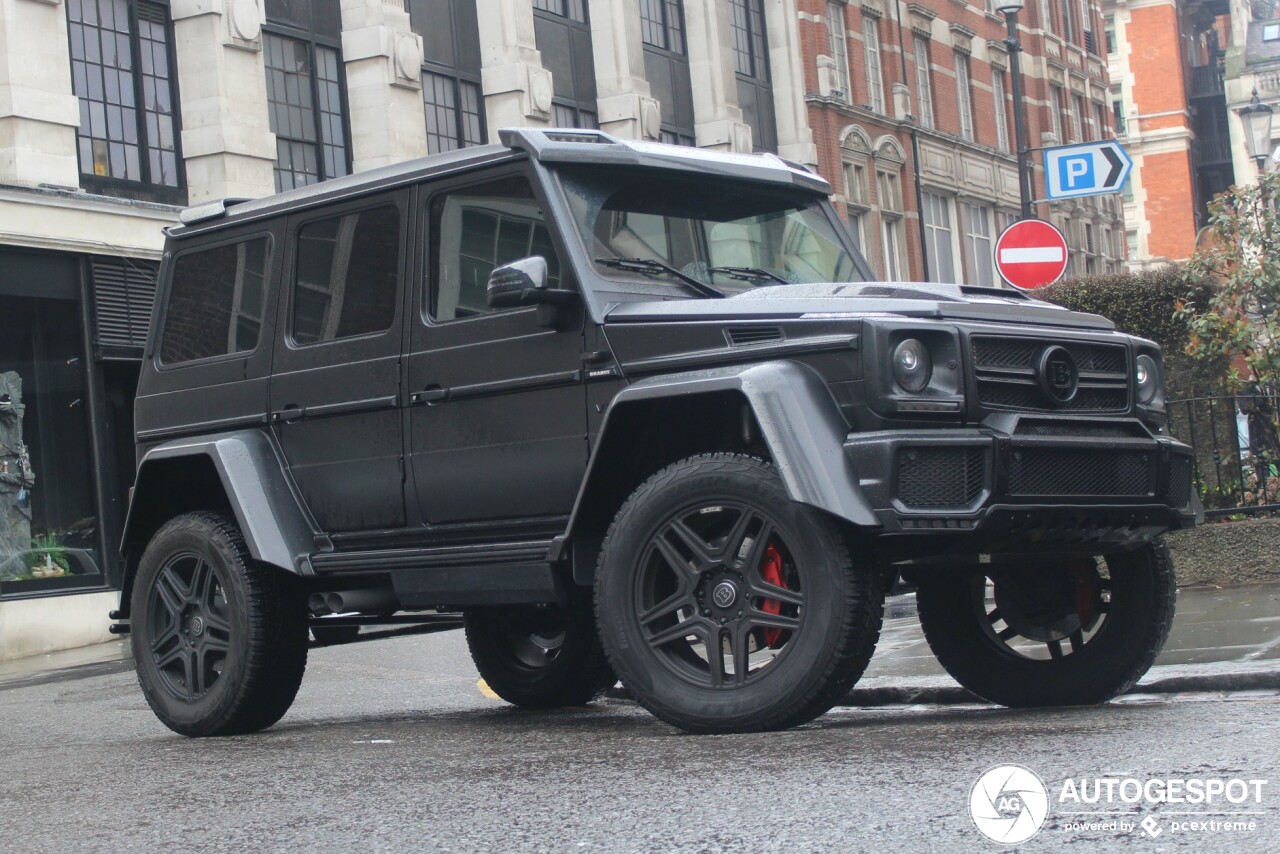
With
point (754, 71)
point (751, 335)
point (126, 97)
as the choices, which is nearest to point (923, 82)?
point (754, 71)

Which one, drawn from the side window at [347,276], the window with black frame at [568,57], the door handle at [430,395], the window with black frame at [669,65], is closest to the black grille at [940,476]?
the door handle at [430,395]

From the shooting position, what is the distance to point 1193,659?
337 inches

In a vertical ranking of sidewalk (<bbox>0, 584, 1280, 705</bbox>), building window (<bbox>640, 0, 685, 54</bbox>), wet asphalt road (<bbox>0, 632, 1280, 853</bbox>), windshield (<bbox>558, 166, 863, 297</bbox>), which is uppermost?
building window (<bbox>640, 0, 685, 54</bbox>)

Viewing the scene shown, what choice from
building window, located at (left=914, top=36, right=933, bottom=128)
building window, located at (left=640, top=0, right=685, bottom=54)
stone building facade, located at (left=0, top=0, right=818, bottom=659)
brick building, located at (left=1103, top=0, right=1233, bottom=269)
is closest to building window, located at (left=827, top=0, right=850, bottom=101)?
building window, located at (left=914, top=36, right=933, bottom=128)

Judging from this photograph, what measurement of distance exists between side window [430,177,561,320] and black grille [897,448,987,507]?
5.79 ft

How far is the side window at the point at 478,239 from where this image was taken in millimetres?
7109

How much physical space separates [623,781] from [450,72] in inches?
848

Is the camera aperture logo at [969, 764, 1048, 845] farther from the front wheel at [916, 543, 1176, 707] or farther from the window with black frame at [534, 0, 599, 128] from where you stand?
the window with black frame at [534, 0, 599, 128]

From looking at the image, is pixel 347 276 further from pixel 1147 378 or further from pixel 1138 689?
pixel 1138 689

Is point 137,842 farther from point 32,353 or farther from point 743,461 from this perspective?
point 32,353

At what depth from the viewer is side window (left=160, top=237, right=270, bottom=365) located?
8258 mm

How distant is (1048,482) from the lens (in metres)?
6.13

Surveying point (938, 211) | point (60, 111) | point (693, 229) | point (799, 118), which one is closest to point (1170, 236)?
point (938, 211)

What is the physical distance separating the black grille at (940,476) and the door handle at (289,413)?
3.04 meters
